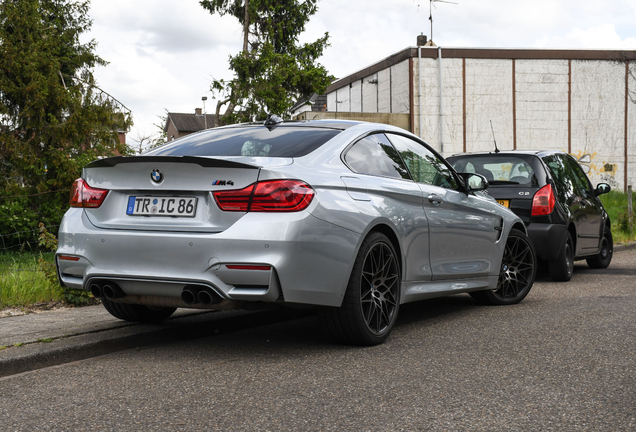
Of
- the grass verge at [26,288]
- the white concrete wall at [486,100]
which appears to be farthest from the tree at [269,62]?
the grass verge at [26,288]

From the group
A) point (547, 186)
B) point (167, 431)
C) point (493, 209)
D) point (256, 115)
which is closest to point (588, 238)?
point (547, 186)

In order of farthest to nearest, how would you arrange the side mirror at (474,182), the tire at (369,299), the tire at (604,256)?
1. the tire at (604,256)
2. the side mirror at (474,182)
3. the tire at (369,299)

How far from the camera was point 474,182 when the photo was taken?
6688 millimetres

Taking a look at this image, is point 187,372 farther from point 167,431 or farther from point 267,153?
point 267,153

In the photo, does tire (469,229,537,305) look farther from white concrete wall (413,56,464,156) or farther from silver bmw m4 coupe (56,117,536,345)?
white concrete wall (413,56,464,156)

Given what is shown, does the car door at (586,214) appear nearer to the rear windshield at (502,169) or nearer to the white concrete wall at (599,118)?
the rear windshield at (502,169)

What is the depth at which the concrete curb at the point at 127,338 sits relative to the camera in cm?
452

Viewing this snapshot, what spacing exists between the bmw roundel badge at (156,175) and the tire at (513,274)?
3.63 meters

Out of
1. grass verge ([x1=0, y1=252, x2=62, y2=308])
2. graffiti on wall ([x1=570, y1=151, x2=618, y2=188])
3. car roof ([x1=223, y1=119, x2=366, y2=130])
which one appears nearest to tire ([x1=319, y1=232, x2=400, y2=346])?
car roof ([x1=223, y1=119, x2=366, y2=130])

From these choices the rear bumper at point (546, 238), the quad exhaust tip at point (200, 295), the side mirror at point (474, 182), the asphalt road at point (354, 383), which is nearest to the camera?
the asphalt road at point (354, 383)

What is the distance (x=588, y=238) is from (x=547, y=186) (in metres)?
1.61

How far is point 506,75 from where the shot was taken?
36062 mm

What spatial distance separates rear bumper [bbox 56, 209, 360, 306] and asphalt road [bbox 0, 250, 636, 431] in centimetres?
48

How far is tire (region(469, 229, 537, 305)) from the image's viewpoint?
23.4 feet
